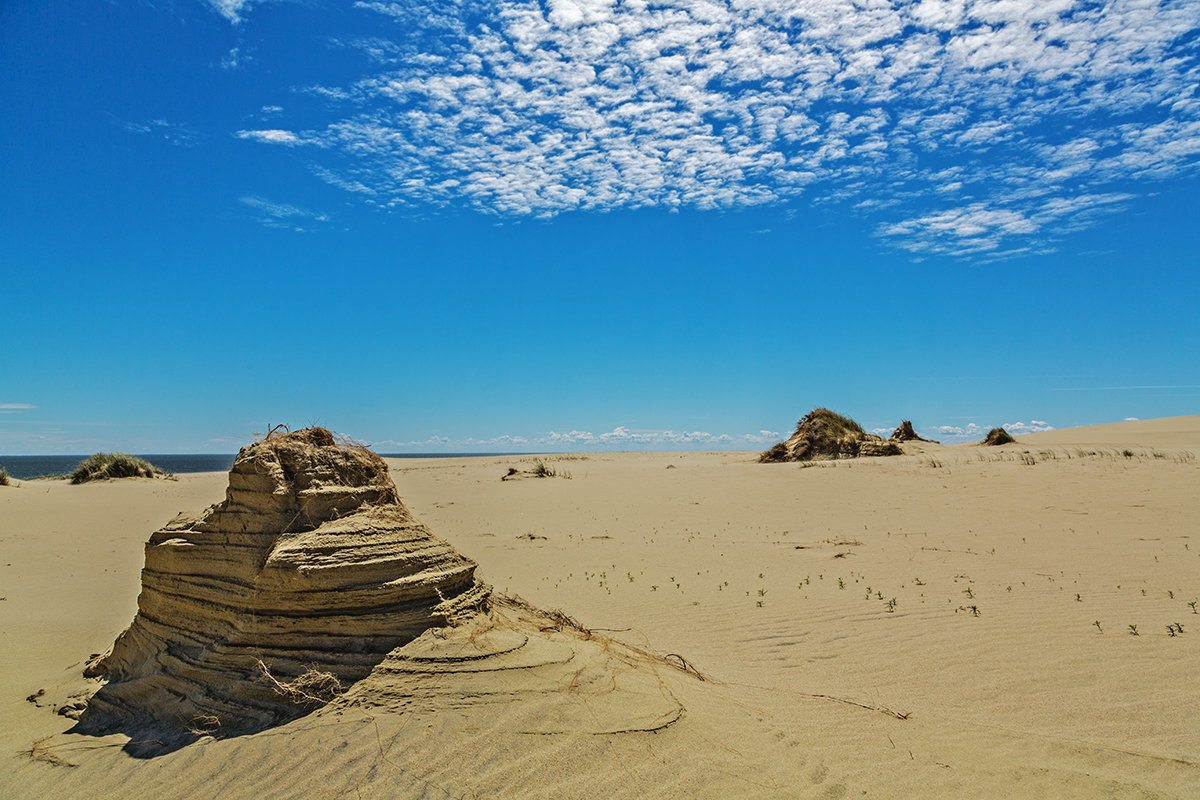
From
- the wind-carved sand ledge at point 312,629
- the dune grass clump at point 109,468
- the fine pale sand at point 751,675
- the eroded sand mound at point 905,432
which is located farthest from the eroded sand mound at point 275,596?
the eroded sand mound at point 905,432

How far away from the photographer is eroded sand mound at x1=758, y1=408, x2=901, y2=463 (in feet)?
87.9

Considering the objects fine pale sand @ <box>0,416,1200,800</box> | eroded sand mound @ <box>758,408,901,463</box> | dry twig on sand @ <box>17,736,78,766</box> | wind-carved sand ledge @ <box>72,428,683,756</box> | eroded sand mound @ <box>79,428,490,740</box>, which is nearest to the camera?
fine pale sand @ <box>0,416,1200,800</box>

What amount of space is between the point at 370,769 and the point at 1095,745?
5.15 m

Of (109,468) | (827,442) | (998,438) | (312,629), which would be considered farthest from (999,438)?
(109,468)

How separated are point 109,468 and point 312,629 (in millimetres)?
25837

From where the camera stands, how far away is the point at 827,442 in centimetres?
2720

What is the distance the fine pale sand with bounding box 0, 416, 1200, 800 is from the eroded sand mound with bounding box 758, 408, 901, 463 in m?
12.6

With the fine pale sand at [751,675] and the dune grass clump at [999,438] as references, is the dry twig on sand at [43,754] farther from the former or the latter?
the dune grass clump at [999,438]

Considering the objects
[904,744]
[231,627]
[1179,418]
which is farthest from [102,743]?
[1179,418]

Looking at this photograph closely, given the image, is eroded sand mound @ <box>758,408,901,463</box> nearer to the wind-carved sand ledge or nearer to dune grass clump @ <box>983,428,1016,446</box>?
dune grass clump @ <box>983,428,1016,446</box>

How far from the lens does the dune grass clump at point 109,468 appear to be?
79.6 feet

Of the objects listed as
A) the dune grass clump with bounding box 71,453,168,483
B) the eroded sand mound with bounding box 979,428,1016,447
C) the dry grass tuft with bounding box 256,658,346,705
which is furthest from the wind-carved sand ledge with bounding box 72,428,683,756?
the eroded sand mound with bounding box 979,428,1016,447

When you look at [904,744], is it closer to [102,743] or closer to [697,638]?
[697,638]

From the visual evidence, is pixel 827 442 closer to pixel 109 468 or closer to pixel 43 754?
pixel 43 754
